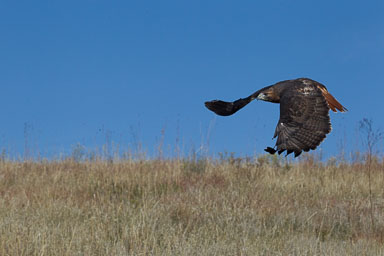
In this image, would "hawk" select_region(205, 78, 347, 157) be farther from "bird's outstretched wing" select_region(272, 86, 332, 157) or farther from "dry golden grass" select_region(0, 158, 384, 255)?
"dry golden grass" select_region(0, 158, 384, 255)

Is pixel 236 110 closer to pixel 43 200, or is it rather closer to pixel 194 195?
pixel 194 195

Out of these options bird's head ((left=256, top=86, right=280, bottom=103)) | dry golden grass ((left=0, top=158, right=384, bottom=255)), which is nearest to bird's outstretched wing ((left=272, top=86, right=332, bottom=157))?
bird's head ((left=256, top=86, right=280, bottom=103))

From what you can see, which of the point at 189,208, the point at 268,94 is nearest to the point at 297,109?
the point at 268,94

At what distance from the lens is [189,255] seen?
4.73m

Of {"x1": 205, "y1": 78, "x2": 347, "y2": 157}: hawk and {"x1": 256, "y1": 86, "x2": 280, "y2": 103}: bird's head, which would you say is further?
{"x1": 256, "y1": 86, "x2": 280, "y2": 103}: bird's head

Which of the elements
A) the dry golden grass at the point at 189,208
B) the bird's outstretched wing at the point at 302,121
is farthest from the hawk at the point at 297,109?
the dry golden grass at the point at 189,208

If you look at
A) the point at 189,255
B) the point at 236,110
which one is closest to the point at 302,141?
the point at 236,110

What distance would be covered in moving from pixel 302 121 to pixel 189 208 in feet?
8.06

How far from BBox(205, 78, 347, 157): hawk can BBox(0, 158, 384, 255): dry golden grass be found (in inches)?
41.9

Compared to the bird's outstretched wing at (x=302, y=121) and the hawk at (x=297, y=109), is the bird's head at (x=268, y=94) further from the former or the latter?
the bird's outstretched wing at (x=302, y=121)

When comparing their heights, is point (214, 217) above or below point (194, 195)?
below

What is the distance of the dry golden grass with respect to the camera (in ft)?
17.0

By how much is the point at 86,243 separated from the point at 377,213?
427cm

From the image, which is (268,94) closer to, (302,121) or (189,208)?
(302,121)
